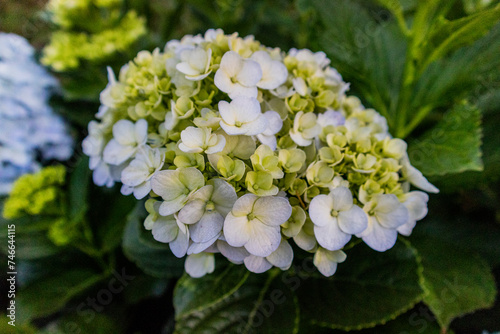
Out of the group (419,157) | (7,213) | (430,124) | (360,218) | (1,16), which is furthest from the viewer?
(1,16)

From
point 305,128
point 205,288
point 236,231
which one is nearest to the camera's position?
point 236,231

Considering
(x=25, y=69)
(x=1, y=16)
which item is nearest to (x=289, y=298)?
(x=25, y=69)

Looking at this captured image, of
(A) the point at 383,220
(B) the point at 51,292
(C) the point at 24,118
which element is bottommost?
(B) the point at 51,292

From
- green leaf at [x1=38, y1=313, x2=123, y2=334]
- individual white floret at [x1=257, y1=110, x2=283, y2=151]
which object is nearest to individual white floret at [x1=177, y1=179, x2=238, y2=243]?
Answer: individual white floret at [x1=257, y1=110, x2=283, y2=151]

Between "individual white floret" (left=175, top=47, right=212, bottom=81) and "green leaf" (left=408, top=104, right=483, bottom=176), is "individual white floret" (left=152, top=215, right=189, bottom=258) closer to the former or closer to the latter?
"individual white floret" (left=175, top=47, right=212, bottom=81)

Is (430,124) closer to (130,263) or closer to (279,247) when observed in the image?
(279,247)

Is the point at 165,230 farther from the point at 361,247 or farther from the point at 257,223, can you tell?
the point at 361,247

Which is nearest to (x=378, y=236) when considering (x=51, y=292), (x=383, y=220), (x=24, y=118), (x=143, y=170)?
(x=383, y=220)

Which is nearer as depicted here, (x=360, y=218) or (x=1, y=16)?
(x=360, y=218)
